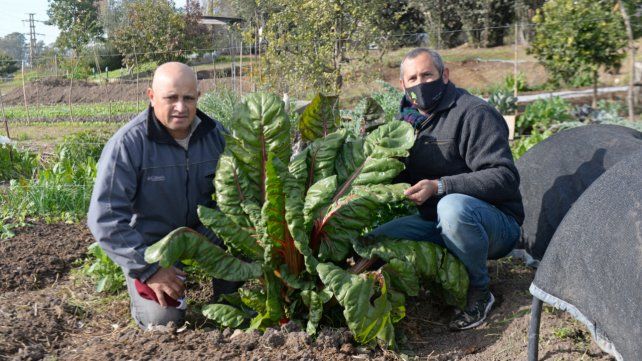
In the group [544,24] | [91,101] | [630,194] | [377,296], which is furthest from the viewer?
[91,101]

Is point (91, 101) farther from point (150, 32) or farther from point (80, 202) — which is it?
point (80, 202)

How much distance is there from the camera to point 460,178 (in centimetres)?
334

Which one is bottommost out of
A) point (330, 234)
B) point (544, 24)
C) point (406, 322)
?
point (406, 322)

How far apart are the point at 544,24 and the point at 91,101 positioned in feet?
60.1

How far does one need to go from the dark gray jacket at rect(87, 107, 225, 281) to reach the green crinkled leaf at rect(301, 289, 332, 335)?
72 cm

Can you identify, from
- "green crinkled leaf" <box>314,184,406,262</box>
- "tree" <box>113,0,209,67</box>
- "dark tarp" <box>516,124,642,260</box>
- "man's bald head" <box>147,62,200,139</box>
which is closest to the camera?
"green crinkled leaf" <box>314,184,406,262</box>

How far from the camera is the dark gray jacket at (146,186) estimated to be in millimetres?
3152

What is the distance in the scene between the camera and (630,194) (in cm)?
223

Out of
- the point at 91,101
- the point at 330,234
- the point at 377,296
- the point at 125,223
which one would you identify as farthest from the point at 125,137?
the point at 91,101

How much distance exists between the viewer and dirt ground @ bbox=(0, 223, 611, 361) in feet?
9.49

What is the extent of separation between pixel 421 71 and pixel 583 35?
8333 mm

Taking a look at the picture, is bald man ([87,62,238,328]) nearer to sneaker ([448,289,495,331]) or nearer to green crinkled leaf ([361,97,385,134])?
green crinkled leaf ([361,97,385,134])

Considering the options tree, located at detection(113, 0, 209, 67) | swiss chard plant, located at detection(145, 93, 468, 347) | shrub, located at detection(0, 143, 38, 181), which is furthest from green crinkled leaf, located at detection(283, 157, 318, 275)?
tree, located at detection(113, 0, 209, 67)

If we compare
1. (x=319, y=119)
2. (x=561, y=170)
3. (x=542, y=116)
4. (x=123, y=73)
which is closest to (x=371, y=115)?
(x=319, y=119)
